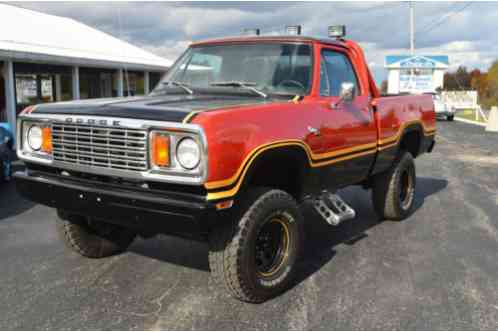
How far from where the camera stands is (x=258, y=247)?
3.93 metres

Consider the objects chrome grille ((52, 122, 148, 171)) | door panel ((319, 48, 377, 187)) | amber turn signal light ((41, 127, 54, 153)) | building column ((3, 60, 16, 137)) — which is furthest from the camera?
building column ((3, 60, 16, 137))

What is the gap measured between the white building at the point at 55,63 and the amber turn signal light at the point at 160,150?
28.9 feet

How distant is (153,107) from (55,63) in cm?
1218

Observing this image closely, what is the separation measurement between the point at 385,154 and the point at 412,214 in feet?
4.48

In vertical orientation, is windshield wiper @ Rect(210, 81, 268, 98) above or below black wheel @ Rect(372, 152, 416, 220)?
above

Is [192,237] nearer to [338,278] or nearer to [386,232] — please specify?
[338,278]

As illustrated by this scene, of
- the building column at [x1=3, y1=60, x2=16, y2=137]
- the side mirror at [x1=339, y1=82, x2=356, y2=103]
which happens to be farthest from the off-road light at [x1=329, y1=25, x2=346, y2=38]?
the building column at [x1=3, y1=60, x2=16, y2=137]

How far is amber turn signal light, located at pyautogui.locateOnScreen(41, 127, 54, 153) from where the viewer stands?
12.8 ft

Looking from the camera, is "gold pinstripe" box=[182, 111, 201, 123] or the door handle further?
the door handle

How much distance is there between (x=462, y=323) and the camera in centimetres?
354

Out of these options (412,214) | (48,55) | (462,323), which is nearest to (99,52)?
(48,55)

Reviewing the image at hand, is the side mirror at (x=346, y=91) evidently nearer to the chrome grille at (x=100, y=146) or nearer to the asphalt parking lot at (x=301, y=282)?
the asphalt parking lot at (x=301, y=282)

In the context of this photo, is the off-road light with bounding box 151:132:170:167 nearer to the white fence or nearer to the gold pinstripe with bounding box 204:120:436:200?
the gold pinstripe with bounding box 204:120:436:200

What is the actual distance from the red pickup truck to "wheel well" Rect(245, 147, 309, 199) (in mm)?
11
